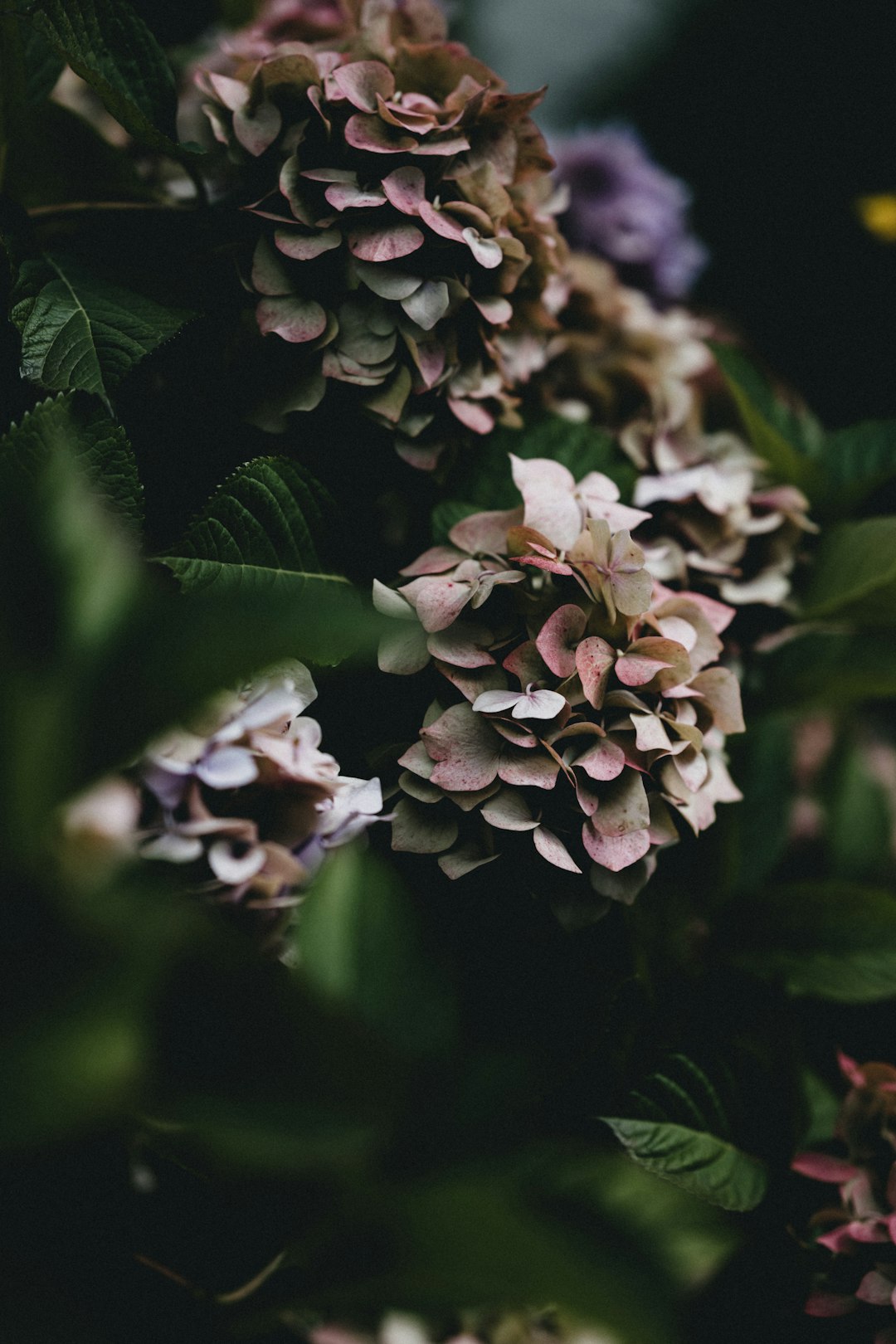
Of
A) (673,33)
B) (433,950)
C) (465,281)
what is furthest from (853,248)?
(433,950)

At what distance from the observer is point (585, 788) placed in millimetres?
382

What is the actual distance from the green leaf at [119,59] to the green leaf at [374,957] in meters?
0.33

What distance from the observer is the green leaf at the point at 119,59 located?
1.30 ft

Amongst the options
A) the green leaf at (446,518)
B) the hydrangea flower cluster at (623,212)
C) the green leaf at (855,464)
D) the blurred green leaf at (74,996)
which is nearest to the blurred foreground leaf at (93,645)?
the blurred green leaf at (74,996)

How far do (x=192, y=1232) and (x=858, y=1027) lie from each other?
1.33ft

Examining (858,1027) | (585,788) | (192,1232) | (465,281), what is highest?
(465,281)

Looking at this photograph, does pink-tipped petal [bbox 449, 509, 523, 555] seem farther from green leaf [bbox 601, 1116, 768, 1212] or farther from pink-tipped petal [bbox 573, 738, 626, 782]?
green leaf [bbox 601, 1116, 768, 1212]

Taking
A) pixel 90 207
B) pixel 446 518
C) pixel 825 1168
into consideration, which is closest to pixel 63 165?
pixel 90 207

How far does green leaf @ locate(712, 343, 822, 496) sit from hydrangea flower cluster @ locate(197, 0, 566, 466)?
0.19 metres

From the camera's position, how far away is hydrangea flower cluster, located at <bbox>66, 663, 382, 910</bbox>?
0.99ft

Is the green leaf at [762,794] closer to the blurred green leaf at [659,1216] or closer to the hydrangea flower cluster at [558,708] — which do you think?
the hydrangea flower cluster at [558,708]

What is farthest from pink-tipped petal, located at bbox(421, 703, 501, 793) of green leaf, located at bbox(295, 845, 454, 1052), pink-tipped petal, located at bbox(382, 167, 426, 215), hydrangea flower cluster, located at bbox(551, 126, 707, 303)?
hydrangea flower cluster, located at bbox(551, 126, 707, 303)

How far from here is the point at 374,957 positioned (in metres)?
0.27

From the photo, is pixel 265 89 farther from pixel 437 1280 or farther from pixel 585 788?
pixel 437 1280
